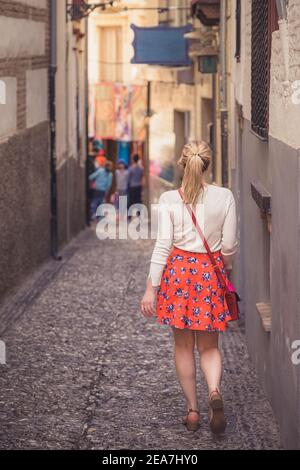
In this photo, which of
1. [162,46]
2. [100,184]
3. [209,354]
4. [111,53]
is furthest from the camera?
[111,53]

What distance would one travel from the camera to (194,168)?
310 inches

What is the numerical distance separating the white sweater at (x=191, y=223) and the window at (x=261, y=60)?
Result: 132cm

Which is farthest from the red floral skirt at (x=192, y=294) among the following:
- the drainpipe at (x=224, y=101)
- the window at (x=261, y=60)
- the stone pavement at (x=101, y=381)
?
the drainpipe at (x=224, y=101)

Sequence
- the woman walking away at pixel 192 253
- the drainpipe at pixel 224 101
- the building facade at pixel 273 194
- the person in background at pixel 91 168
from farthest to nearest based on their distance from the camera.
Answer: the person in background at pixel 91 168 < the drainpipe at pixel 224 101 < the woman walking away at pixel 192 253 < the building facade at pixel 273 194

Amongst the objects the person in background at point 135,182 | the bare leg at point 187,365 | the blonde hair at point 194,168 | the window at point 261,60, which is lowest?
the person in background at point 135,182

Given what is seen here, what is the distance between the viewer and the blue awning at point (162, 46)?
81.4 feet

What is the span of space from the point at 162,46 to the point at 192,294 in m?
17.5

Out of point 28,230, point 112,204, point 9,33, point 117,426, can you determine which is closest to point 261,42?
point 117,426

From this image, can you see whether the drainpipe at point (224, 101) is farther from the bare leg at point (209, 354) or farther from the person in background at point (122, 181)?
the person in background at point (122, 181)

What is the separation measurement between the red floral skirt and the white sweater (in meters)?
0.07

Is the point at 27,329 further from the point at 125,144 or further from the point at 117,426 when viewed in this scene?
the point at 125,144

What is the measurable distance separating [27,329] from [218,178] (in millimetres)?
6353

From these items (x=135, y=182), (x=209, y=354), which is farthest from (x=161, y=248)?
(x=135, y=182)

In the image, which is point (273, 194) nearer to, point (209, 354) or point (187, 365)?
point (209, 354)
